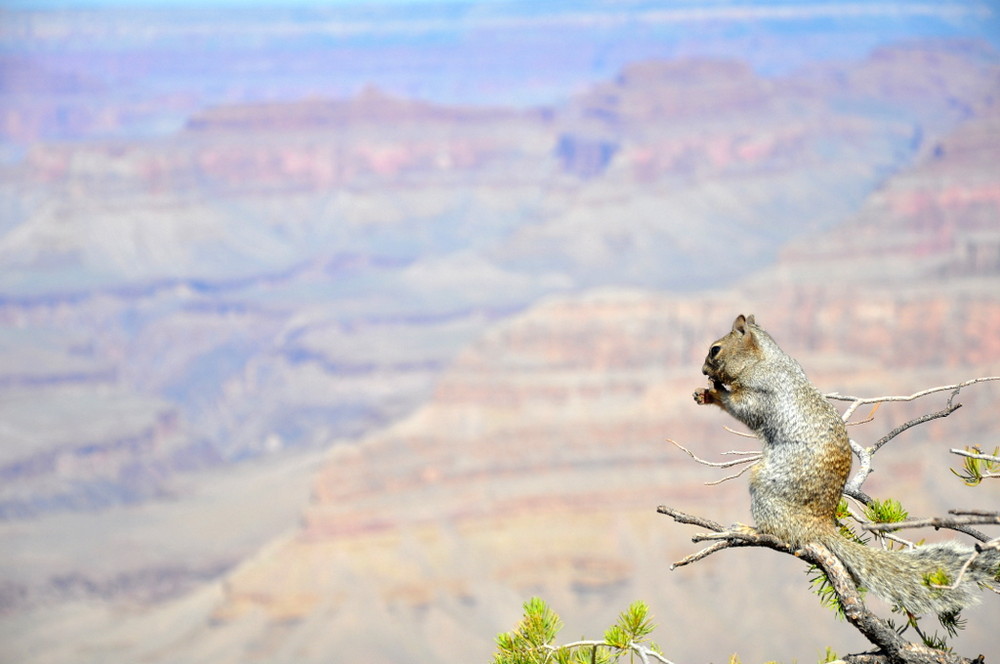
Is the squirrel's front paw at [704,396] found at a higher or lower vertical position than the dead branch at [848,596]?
higher

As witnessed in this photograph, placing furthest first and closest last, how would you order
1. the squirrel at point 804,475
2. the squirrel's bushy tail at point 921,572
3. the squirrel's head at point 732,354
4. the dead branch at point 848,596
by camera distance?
the squirrel's head at point 732,354
the squirrel at point 804,475
the squirrel's bushy tail at point 921,572
the dead branch at point 848,596

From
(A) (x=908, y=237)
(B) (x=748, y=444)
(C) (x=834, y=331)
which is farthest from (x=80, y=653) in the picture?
(A) (x=908, y=237)

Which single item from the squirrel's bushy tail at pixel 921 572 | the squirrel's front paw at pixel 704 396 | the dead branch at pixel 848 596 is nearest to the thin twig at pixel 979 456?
the squirrel's bushy tail at pixel 921 572

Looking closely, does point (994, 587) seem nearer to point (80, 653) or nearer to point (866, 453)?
point (866, 453)

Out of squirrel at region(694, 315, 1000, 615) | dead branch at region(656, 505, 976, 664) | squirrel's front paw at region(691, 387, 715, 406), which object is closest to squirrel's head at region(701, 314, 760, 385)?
squirrel at region(694, 315, 1000, 615)

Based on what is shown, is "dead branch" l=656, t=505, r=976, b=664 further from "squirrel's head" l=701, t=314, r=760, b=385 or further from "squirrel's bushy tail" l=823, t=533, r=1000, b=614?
"squirrel's head" l=701, t=314, r=760, b=385

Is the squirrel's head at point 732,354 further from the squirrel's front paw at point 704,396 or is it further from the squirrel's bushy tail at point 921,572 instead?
the squirrel's bushy tail at point 921,572
